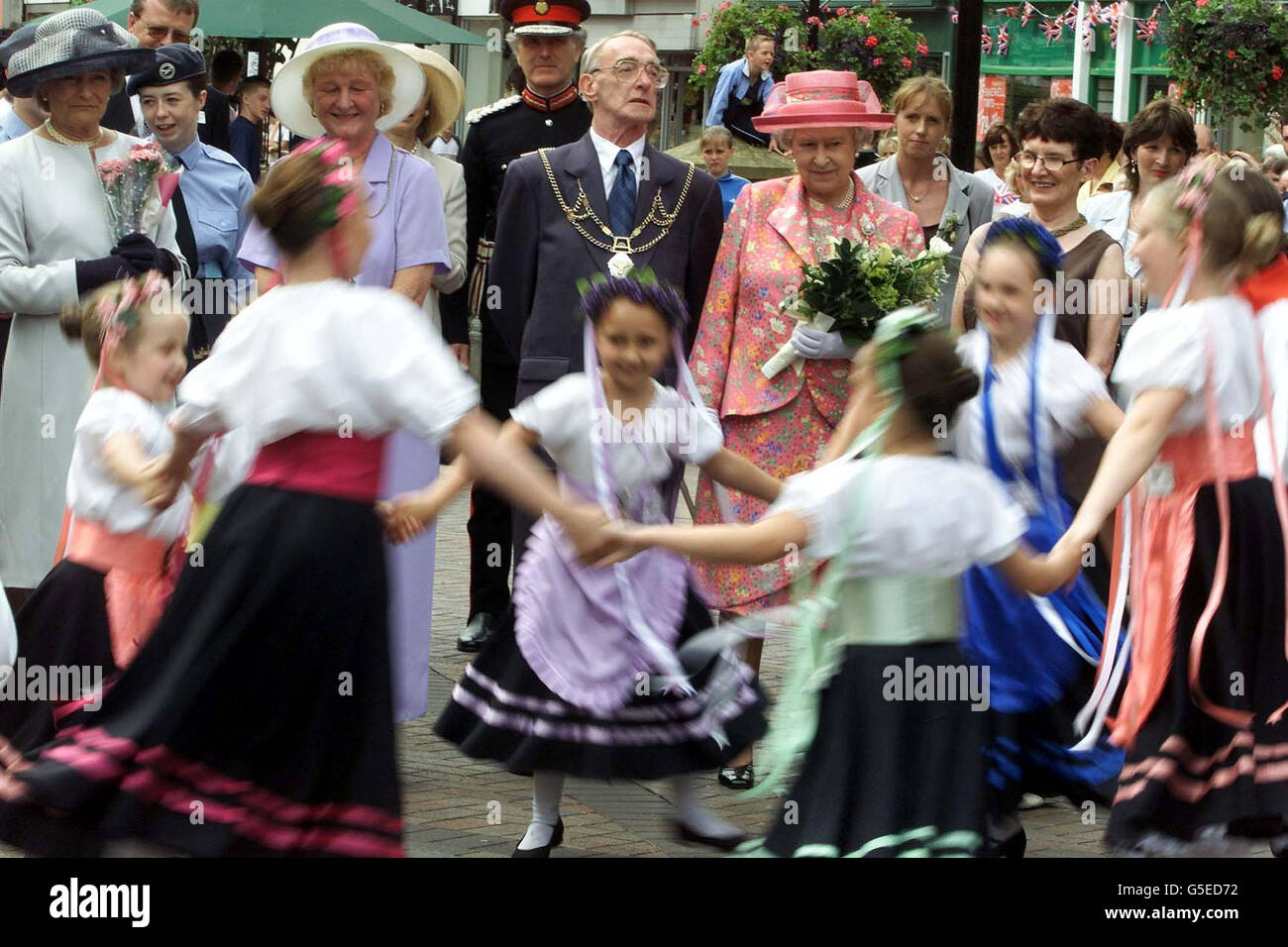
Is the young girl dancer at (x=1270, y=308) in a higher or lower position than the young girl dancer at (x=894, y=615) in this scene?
higher

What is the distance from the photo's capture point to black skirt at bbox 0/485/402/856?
12.8 ft

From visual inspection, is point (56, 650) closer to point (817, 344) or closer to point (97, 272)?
point (97, 272)

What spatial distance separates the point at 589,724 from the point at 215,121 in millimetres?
4853

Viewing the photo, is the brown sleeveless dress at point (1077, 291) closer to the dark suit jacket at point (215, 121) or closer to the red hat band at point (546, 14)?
the red hat band at point (546, 14)

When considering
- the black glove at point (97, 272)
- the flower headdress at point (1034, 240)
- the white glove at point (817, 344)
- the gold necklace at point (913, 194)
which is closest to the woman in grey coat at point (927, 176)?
the gold necklace at point (913, 194)

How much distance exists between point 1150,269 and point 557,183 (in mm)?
2048

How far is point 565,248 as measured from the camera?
6281mm

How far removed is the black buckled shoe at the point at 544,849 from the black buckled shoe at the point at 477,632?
2594 mm

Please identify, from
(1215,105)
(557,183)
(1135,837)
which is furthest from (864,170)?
(1215,105)

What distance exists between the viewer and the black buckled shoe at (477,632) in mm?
7875

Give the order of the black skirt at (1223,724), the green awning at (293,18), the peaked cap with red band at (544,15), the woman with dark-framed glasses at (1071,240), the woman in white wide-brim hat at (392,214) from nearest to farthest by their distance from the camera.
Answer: the black skirt at (1223,724)
the woman with dark-framed glasses at (1071,240)
the woman in white wide-brim hat at (392,214)
the peaked cap with red band at (544,15)
the green awning at (293,18)

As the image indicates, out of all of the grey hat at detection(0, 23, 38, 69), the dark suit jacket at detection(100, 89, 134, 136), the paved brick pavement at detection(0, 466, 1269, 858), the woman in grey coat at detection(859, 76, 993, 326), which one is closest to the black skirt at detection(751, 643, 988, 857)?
the paved brick pavement at detection(0, 466, 1269, 858)

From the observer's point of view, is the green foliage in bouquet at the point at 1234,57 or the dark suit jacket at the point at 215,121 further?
the green foliage in bouquet at the point at 1234,57

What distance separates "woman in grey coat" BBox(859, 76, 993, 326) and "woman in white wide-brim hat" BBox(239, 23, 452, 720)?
1.84 m
